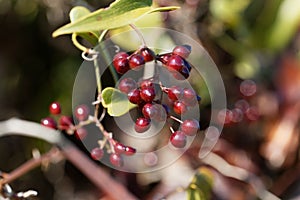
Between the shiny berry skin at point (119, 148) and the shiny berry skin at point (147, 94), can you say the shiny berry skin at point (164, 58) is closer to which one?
the shiny berry skin at point (147, 94)

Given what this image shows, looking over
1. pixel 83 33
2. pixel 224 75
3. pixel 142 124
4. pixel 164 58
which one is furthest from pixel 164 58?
pixel 224 75

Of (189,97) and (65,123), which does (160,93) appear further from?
(65,123)

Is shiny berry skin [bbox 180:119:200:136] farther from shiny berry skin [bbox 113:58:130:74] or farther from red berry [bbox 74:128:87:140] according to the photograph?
red berry [bbox 74:128:87:140]

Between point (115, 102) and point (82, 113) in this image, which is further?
point (82, 113)

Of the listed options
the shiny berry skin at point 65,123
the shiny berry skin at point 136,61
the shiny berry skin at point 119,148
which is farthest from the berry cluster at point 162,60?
the shiny berry skin at point 65,123

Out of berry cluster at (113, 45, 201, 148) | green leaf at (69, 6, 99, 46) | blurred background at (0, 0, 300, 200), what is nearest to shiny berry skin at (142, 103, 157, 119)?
berry cluster at (113, 45, 201, 148)

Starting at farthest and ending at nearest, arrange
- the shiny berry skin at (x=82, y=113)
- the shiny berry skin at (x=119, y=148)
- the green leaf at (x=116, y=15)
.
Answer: the shiny berry skin at (x=82, y=113) < the shiny berry skin at (x=119, y=148) < the green leaf at (x=116, y=15)

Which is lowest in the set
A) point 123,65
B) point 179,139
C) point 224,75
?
point 224,75
